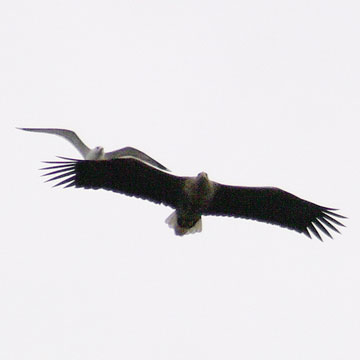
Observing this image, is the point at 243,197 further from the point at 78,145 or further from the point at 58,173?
the point at 78,145

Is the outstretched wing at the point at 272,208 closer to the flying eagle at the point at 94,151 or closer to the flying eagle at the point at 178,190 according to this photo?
the flying eagle at the point at 178,190

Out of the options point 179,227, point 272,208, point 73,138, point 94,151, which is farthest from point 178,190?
point 73,138

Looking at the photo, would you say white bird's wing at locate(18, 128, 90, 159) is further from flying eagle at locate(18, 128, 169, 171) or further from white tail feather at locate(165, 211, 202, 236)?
white tail feather at locate(165, 211, 202, 236)

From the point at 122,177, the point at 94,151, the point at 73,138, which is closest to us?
the point at 122,177

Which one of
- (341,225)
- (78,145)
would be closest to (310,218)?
(341,225)

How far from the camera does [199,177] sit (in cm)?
1822

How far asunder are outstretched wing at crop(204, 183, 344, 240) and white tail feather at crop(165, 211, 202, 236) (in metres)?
0.24

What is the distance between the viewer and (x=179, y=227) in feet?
60.6

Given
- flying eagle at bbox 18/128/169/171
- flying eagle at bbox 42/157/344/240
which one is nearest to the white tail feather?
flying eagle at bbox 42/157/344/240

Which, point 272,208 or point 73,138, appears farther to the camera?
point 73,138

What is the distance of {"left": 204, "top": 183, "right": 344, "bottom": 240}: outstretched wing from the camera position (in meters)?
18.8

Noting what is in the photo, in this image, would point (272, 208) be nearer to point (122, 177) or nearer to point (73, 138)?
point (122, 177)

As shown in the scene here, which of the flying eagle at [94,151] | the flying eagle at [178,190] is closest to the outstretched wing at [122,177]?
the flying eagle at [178,190]

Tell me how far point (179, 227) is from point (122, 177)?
0.93 m
